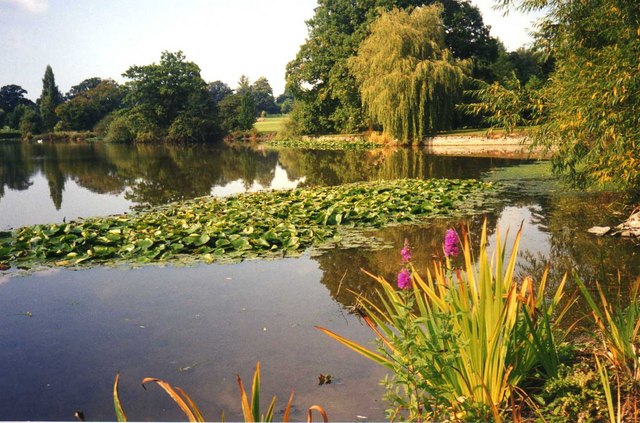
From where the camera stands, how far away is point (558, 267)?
632 cm

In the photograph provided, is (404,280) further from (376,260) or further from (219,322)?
(376,260)

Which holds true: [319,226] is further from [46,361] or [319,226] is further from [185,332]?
[46,361]

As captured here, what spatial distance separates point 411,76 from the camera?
83.3ft

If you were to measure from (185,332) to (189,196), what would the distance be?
9.52m

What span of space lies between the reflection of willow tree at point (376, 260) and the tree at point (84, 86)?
68873 millimetres

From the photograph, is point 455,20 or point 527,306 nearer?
point 527,306

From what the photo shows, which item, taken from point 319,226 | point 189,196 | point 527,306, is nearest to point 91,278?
point 319,226

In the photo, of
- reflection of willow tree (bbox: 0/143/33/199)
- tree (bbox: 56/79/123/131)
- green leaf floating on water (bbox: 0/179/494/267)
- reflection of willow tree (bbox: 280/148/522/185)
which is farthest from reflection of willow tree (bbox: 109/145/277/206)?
tree (bbox: 56/79/123/131)

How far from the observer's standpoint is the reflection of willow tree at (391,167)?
16672mm

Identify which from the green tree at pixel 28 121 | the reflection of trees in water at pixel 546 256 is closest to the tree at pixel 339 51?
the reflection of trees in water at pixel 546 256

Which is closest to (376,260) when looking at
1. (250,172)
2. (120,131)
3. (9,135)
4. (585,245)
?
(585,245)

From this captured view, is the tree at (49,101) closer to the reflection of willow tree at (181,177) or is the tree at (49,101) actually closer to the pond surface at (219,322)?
the reflection of willow tree at (181,177)

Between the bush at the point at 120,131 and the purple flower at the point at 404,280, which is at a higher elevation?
the bush at the point at 120,131

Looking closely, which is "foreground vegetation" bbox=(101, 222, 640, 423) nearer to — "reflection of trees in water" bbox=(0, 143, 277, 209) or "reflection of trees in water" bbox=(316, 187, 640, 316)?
"reflection of trees in water" bbox=(316, 187, 640, 316)
